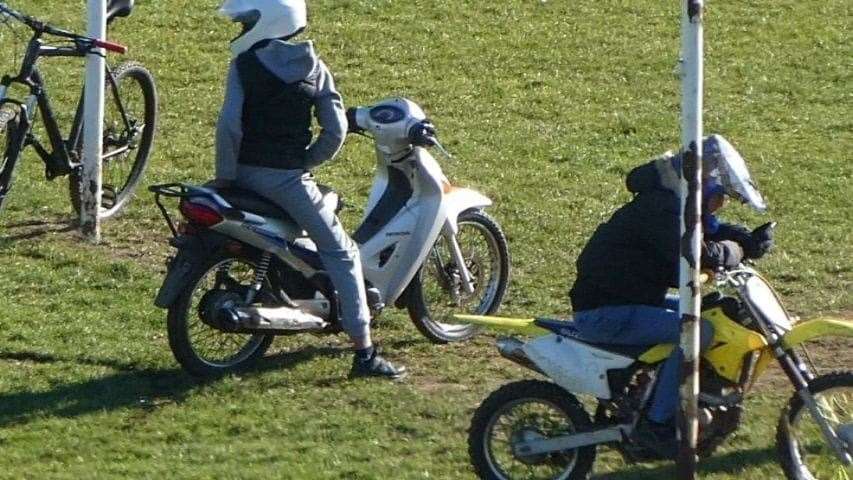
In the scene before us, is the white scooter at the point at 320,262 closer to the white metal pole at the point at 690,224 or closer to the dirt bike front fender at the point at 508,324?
the dirt bike front fender at the point at 508,324

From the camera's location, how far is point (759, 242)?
21.3ft

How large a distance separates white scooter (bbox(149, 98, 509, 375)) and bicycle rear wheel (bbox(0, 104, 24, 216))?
1.47 m

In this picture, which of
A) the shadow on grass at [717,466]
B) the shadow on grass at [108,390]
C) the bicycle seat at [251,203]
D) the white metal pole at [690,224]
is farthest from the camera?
the bicycle seat at [251,203]

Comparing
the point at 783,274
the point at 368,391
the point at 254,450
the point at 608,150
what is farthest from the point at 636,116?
the point at 254,450

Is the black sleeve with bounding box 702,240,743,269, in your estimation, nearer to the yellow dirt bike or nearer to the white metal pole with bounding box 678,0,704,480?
the yellow dirt bike

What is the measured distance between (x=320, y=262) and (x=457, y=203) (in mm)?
885

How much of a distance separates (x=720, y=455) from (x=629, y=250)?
3.52ft

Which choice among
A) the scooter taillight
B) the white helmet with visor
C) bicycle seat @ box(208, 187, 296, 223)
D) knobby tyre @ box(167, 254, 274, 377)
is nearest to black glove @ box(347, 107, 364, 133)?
bicycle seat @ box(208, 187, 296, 223)

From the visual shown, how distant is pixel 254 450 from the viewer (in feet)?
22.8

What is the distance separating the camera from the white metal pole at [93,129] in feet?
31.0

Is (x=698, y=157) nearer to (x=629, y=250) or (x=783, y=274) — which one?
(x=629, y=250)

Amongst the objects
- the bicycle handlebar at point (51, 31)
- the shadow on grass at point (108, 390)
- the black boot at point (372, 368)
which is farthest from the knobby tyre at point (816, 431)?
the bicycle handlebar at point (51, 31)

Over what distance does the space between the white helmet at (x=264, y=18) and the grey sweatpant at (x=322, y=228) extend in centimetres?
58

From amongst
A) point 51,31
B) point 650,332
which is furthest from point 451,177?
point 650,332
